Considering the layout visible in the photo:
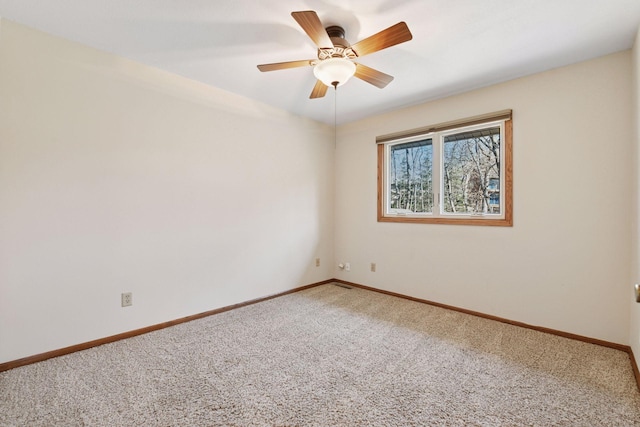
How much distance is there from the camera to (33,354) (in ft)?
6.89

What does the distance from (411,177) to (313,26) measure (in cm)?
245

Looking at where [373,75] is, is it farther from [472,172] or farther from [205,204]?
[205,204]

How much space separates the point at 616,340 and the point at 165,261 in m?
3.85

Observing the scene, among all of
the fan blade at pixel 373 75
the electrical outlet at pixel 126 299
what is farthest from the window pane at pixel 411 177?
the electrical outlet at pixel 126 299

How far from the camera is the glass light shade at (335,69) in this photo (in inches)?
77.7

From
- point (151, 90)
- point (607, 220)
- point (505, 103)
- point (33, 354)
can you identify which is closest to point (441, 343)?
point (607, 220)

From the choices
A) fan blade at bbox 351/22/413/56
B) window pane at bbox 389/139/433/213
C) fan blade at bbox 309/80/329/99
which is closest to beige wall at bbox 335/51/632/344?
window pane at bbox 389/139/433/213

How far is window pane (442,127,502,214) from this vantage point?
3033 millimetres

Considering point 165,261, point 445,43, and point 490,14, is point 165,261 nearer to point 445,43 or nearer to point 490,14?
point 445,43

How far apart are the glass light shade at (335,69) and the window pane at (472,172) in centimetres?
183

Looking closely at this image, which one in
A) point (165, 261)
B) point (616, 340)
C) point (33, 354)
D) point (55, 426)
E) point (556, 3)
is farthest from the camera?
point (165, 261)

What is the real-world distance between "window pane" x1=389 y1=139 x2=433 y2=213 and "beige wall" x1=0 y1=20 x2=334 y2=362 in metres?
1.46

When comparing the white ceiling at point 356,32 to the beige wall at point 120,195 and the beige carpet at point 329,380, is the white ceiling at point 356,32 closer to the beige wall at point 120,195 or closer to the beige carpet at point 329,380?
the beige wall at point 120,195

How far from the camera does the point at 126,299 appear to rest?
2516mm
